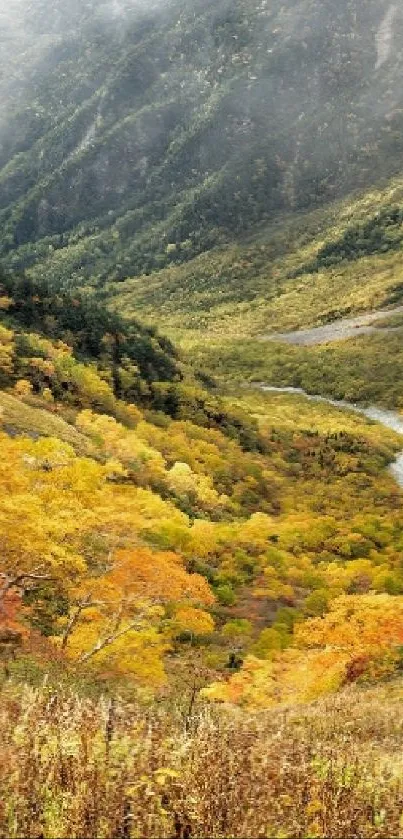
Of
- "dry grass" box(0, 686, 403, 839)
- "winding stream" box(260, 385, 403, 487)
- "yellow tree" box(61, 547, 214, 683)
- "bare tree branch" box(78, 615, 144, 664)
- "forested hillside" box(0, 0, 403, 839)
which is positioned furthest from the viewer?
"winding stream" box(260, 385, 403, 487)

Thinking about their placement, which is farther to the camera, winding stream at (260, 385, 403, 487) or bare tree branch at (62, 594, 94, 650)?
winding stream at (260, 385, 403, 487)

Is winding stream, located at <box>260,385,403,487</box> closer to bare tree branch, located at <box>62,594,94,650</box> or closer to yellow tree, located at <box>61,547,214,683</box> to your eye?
yellow tree, located at <box>61,547,214,683</box>

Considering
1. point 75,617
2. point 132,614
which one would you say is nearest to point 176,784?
point 75,617

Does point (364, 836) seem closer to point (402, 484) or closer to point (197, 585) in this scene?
point (197, 585)

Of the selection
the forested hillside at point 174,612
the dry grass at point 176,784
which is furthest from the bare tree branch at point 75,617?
the dry grass at point 176,784

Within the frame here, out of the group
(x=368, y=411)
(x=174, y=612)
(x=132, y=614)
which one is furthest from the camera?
(x=368, y=411)

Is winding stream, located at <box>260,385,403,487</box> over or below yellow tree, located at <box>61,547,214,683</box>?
below

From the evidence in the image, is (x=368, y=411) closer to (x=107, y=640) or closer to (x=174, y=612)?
(x=174, y=612)

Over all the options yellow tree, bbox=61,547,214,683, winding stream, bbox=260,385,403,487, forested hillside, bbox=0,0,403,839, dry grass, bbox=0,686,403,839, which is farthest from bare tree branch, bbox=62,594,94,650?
winding stream, bbox=260,385,403,487
